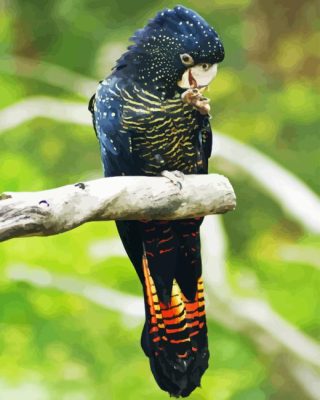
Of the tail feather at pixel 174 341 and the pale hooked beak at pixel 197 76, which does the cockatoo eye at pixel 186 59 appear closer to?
the pale hooked beak at pixel 197 76

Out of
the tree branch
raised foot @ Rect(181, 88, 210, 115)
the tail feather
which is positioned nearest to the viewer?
the tree branch

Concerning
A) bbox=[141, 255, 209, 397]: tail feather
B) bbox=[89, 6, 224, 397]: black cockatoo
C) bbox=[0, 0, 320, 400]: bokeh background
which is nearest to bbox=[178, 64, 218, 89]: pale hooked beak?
bbox=[89, 6, 224, 397]: black cockatoo

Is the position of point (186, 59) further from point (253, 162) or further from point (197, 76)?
point (253, 162)

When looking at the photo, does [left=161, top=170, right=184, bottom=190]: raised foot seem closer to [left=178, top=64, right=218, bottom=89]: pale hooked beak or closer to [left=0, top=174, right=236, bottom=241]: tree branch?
[left=0, top=174, right=236, bottom=241]: tree branch

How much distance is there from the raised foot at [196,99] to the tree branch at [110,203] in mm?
155

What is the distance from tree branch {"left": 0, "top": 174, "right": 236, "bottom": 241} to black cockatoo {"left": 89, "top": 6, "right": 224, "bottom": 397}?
82 millimetres

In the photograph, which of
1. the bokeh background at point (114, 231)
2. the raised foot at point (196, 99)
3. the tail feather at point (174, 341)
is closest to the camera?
the raised foot at point (196, 99)

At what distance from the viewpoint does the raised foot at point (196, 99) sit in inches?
67.1

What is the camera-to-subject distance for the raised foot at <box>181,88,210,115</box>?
67.1 inches

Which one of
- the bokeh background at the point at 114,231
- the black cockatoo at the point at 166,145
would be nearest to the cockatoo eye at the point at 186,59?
the black cockatoo at the point at 166,145

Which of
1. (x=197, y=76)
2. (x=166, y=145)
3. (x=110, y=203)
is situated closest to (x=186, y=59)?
(x=197, y=76)

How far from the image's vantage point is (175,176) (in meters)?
1.74

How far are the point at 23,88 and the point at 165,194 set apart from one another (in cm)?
246

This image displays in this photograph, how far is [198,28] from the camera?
1703 mm
